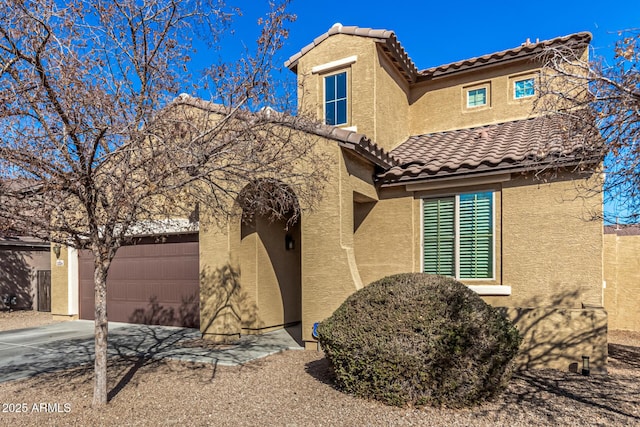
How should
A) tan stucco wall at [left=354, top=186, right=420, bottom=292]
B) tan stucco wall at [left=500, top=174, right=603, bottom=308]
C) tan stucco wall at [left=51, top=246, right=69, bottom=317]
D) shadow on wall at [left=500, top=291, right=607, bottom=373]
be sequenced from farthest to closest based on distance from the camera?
tan stucco wall at [left=51, top=246, right=69, bottom=317] → tan stucco wall at [left=354, top=186, right=420, bottom=292] → tan stucco wall at [left=500, top=174, right=603, bottom=308] → shadow on wall at [left=500, top=291, right=607, bottom=373]

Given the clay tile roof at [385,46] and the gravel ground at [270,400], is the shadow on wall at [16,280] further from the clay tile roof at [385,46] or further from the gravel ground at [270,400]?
the clay tile roof at [385,46]

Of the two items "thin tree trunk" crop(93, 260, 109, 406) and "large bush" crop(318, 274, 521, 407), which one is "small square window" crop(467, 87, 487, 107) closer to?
"large bush" crop(318, 274, 521, 407)

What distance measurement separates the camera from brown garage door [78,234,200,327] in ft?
37.8

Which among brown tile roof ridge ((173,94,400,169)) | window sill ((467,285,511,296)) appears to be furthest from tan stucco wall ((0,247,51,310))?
window sill ((467,285,511,296))

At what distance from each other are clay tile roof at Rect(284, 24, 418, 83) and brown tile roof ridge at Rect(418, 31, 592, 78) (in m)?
0.50

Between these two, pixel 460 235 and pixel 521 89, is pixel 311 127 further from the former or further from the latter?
pixel 521 89

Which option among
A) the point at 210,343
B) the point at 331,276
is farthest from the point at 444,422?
the point at 210,343

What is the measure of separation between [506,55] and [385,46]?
10.8 ft

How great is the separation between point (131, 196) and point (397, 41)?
26.7 ft

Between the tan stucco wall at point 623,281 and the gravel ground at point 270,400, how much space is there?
3.84 m

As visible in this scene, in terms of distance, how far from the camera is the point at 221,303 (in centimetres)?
967

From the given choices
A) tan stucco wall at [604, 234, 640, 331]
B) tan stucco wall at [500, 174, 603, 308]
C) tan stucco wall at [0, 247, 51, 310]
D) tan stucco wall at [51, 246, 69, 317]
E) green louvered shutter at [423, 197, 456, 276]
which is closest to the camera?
tan stucco wall at [500, 174, 603, 308]

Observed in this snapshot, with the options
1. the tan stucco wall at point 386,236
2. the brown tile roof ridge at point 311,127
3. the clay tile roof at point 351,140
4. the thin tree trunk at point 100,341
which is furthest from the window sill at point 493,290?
the thin tree trunk at point 100,341

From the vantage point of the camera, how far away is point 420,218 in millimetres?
9516
